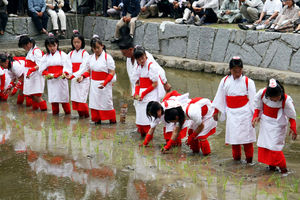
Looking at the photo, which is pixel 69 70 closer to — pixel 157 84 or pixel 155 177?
pixel 157 84

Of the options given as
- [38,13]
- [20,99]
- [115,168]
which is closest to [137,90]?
[115,168]

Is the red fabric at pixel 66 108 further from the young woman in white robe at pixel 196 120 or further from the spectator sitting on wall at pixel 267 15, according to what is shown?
the spectator sitting on wall at pixel 267 15

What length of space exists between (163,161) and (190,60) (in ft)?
24.4

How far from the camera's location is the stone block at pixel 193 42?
43.8 ft

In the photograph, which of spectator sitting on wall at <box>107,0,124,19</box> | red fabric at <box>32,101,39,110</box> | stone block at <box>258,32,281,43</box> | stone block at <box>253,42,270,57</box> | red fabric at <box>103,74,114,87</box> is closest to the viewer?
red fabric at <box>103,74,114,87</box>

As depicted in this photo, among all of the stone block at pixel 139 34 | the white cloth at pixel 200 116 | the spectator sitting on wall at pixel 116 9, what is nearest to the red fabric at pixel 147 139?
the white cloth at pixel 200 116

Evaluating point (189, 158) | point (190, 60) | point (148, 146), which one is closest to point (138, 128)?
point (148, 146)

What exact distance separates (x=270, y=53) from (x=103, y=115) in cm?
549

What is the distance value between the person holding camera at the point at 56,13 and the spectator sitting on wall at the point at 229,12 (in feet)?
16.3

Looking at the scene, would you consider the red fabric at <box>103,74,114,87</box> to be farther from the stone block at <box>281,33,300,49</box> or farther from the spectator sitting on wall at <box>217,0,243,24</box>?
the spectator sitting on wall at <box>217,0,243,24</box>

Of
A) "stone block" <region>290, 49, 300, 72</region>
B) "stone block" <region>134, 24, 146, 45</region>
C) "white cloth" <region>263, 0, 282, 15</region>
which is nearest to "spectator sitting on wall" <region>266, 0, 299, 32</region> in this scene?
"white cloth" <region>263, 0, 282, 15</region>

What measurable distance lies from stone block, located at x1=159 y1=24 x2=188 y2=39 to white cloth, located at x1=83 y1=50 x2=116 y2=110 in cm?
627

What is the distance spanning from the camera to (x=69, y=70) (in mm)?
8109

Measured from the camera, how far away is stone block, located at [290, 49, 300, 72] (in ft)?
36.8
